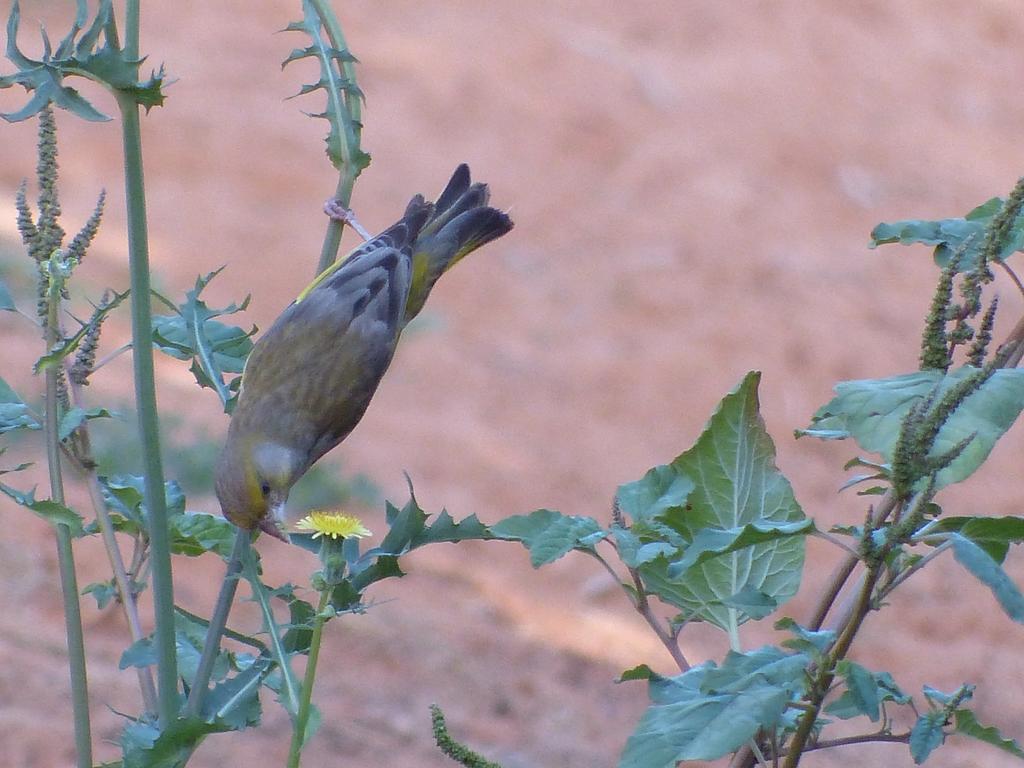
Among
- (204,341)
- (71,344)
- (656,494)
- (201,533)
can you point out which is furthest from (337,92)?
(656,494)

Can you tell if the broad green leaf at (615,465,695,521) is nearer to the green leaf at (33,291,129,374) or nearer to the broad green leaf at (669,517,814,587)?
the broad green leaf at (669,517,814,587)

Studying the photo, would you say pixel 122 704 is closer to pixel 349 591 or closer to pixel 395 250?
pixel 395 250

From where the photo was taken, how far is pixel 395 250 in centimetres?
354

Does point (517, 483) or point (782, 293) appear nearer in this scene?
point (517, 483)

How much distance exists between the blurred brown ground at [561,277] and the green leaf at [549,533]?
219 cm

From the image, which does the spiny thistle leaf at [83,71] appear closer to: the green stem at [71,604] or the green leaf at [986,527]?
the green stem at [71,604]

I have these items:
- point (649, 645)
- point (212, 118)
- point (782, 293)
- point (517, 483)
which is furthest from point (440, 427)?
point (212, 118)

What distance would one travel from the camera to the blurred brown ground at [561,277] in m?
4.48

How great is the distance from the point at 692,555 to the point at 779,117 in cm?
970

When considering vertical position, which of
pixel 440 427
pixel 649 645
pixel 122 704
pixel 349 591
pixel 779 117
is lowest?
pixel 349 591

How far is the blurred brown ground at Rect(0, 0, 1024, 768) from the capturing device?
14.7ft

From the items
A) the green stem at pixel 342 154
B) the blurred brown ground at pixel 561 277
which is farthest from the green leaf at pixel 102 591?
the blurred brown ground at pixel 561 277

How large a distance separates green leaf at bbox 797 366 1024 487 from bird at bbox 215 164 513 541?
1709mm

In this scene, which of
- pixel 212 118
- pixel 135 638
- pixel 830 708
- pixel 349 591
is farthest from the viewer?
pixel 212 118
